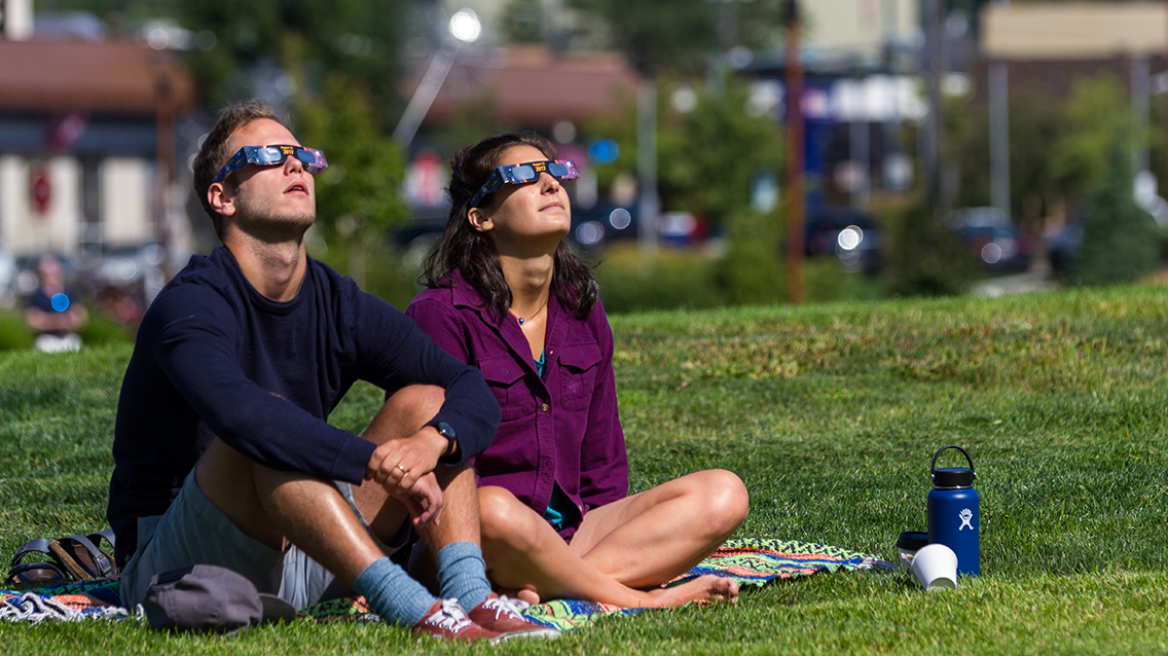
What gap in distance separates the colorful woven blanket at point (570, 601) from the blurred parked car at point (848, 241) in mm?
32353

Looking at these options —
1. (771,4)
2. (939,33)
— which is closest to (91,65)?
(939,33)

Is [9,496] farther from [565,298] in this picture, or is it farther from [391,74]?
[391,74]

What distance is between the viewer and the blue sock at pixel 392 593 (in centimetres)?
379

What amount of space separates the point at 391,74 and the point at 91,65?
9.53 meters

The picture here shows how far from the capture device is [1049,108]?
2547 inches

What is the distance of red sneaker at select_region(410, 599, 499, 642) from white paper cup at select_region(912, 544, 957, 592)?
1402 mm

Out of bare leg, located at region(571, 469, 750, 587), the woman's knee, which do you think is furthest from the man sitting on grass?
the woman's knee

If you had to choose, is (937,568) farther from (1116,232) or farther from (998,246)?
(998,246)

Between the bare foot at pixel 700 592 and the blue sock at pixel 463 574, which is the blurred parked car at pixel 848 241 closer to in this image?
the bare foot at pixel 700 592

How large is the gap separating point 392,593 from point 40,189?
4281 cm

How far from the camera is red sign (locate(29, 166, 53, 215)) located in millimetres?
43062

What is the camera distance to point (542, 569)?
13.5 ft

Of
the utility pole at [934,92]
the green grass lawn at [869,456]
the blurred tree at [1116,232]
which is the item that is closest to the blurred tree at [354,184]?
the utility pole at [934,92]

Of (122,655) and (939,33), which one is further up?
(939,33)
